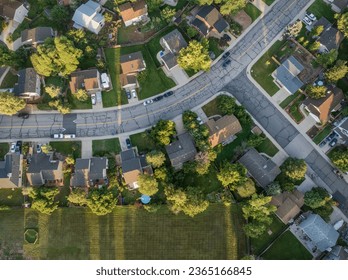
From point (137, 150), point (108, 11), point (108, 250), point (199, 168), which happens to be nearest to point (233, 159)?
point (199, 168)

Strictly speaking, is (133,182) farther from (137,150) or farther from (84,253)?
(84,253)

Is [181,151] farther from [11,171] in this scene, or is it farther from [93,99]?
[11,171]

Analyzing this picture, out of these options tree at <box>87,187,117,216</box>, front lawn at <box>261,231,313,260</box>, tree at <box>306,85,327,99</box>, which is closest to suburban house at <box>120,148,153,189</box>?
tree at <box>87,187,117,216</box>

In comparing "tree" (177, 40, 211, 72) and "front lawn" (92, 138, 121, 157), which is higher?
"tree" (177, 40, 211, 72)

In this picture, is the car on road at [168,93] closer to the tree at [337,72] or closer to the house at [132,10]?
the house at [132,10]

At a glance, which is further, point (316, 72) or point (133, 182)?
point (316, 72)

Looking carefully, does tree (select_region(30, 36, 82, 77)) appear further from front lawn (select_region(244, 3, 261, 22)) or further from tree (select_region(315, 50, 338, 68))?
tree (select_region(315, 50, 338, 68))
